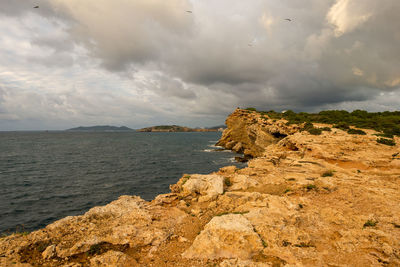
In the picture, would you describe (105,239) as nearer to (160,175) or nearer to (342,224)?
(342,224)

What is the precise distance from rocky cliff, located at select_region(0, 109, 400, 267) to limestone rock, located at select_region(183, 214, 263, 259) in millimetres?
42

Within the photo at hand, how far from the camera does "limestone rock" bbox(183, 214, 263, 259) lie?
8.30 metres

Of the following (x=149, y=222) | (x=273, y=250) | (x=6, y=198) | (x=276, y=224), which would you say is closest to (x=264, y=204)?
(x=276, y=224)

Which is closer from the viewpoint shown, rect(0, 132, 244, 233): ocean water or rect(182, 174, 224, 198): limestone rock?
rect(182, 174, 224, 198): limestone rock

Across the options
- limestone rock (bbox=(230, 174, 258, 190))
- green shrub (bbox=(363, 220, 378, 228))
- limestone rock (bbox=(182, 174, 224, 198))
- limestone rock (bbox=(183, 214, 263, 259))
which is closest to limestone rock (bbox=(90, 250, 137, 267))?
limestone rock (bbox=(183, 214, 263, 259))

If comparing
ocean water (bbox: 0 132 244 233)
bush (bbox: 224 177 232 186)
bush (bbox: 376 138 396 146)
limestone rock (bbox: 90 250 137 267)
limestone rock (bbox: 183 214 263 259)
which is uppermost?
bush (bbox: 376 138 396 146)

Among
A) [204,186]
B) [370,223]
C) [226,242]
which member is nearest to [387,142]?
[370,223]

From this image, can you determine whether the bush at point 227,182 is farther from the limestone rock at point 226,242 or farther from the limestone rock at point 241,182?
the limestone rock at point 226,242

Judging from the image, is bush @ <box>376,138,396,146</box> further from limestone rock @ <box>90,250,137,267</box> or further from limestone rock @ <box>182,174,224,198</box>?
limestone rock @ <box>90,250,137,267</box>

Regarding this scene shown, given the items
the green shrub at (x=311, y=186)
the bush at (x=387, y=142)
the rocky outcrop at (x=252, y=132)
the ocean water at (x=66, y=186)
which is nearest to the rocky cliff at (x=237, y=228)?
the green shrub at (x=311, y=186)

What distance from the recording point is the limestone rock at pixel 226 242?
327 inches

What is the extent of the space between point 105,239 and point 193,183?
299 inches

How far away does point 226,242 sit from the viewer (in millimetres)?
8664

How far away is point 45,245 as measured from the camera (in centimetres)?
853
